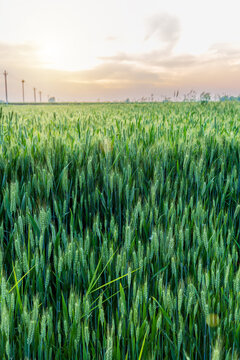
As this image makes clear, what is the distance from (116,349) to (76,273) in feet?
1.07

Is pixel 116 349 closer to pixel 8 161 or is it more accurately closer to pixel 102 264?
pixel 102 264

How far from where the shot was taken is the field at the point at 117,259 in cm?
92

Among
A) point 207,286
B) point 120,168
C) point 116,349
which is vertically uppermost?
point 120,168

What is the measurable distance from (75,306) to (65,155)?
1.42m

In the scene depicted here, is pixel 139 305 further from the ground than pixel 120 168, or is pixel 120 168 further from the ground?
pixel 120 168

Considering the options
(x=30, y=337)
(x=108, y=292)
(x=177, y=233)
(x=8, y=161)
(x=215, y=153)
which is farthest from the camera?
(x=215, y=153)

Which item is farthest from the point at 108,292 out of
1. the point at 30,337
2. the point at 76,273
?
the point at 30,337

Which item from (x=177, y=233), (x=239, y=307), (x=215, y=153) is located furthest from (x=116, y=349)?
(x=215, y=153)

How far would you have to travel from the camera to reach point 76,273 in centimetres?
116

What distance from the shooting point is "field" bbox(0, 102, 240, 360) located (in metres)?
0.92

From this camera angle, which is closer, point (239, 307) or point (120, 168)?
point (239, 307)

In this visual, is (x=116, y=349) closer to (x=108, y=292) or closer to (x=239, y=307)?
(x=108, y=292)

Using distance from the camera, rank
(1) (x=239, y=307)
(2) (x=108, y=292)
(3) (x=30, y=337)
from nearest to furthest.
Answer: (3) (x=30, y=337)
(1) (x=239, y=307)
(2) (x=108, y=292)

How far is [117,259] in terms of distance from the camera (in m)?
1.11
